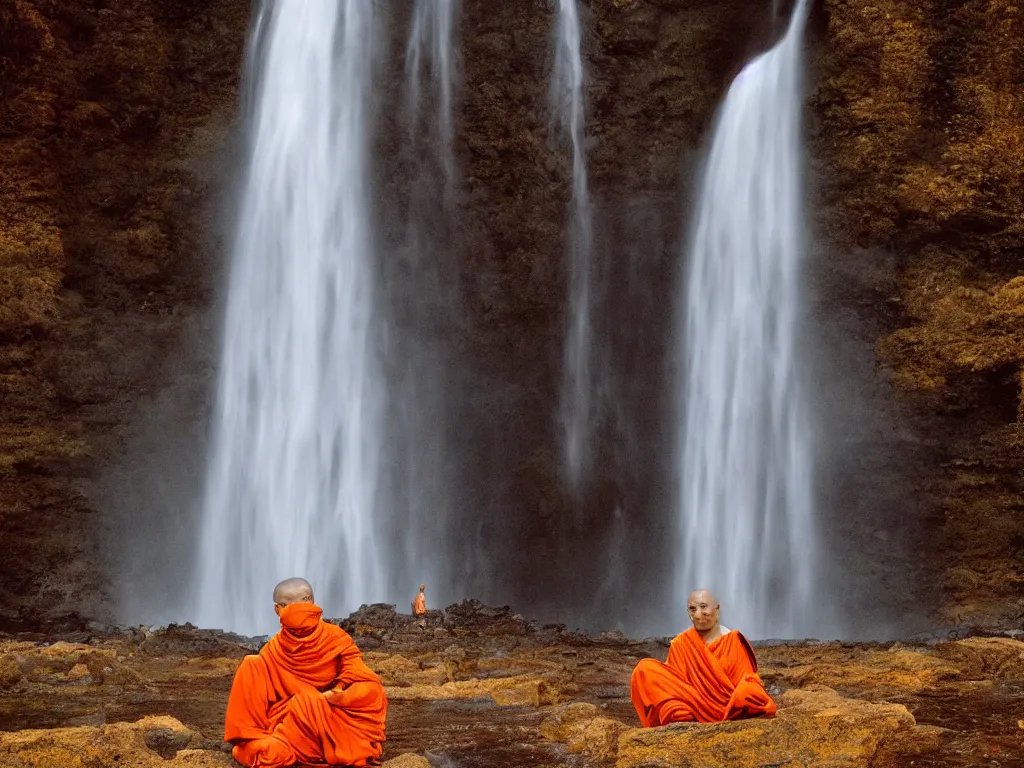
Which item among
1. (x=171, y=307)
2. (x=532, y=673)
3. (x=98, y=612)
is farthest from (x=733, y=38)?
(x=98, y=612)

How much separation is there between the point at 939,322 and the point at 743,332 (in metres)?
3.84

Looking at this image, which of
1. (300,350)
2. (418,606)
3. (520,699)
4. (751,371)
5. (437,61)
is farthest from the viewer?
(437,61)

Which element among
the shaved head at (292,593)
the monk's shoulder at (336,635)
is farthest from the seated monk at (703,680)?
the shaved head at (292,593)

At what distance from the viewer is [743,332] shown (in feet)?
73.6

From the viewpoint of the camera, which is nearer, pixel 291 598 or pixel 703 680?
pixel 291 598

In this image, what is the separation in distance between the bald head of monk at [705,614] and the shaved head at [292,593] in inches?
99.6

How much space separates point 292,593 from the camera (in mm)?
6672

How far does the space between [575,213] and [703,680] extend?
17807 millimetres

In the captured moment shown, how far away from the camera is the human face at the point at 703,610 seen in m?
7.14

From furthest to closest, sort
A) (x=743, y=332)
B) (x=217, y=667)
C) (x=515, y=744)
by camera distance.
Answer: (x=743, y=332) < (x=217, y=667) < (x=515, y=744)

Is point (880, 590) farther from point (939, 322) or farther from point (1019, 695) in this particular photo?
point (1019, 695)

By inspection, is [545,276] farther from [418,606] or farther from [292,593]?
[292,593]

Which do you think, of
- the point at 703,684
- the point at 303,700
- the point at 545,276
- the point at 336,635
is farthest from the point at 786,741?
the point at 545,276

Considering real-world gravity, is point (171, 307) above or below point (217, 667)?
above
